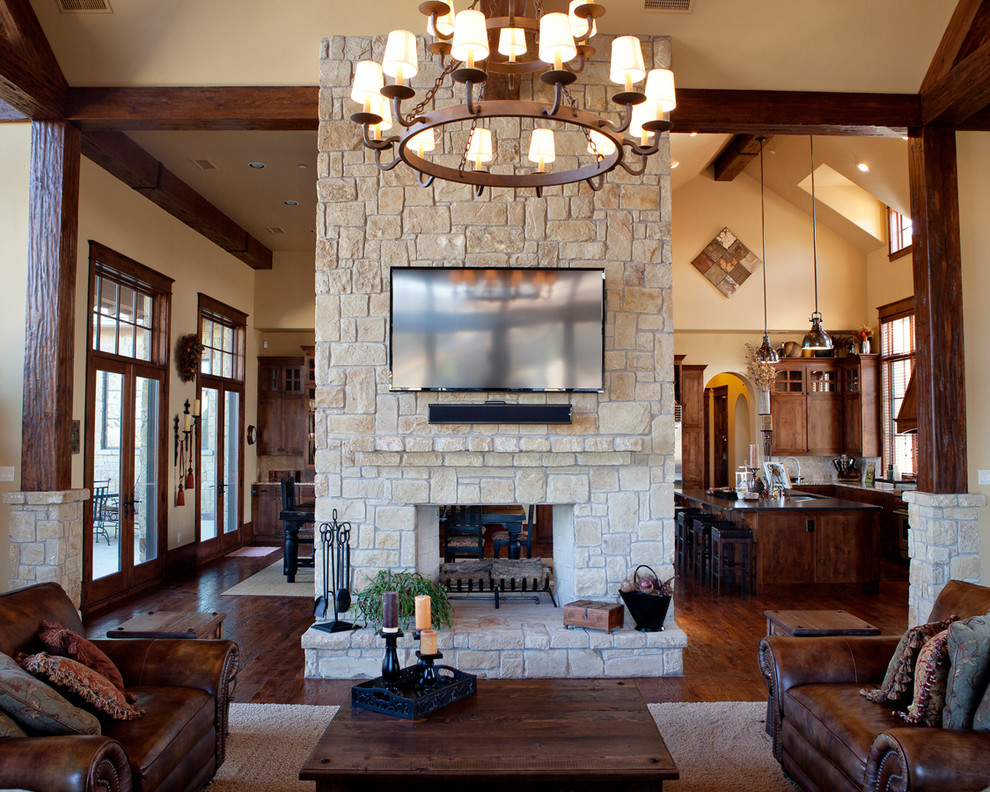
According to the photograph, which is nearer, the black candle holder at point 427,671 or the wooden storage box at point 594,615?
the black candle holder at point 427,671

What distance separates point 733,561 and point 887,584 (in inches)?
62.6

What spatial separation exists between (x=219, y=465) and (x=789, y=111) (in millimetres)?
7379

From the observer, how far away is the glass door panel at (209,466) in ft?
28.6

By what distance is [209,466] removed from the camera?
8.98 m

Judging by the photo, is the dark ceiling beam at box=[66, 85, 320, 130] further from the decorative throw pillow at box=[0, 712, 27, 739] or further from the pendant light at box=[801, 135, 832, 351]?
the pendant light at box=[801, 135, 832, 351]

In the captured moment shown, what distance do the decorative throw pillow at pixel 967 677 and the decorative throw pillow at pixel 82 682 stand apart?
2862mm

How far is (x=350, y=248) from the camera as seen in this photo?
4.86 m

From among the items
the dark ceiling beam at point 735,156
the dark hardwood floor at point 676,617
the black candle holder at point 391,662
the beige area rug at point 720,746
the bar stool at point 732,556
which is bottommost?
the beige area rug at point 720,746

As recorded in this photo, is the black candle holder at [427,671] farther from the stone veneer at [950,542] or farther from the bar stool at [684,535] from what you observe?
the bar stool at [684,535]

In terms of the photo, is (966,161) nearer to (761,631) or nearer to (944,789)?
(761,631)

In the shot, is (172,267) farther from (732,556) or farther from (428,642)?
(732,556)

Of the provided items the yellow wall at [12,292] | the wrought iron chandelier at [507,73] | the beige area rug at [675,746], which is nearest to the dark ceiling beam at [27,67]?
the yellow wall at [12,292]

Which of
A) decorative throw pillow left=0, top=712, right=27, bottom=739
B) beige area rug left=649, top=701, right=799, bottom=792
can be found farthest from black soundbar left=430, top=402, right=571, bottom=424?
decorative throw pillow left=0, top=712, right=27, bottom=739

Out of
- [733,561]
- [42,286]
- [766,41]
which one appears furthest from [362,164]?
[733,561]
